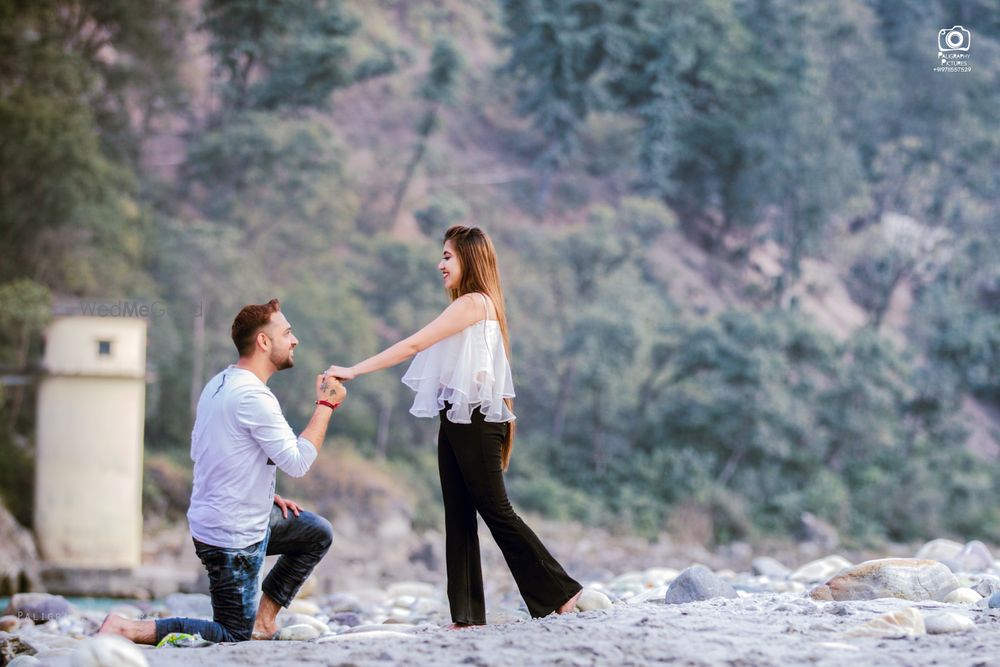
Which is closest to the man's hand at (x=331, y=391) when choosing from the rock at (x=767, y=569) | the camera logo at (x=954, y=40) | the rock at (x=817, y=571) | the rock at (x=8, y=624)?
the rock at (x=8, y=624)

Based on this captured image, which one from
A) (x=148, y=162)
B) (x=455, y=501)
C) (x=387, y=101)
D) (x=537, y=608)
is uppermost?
(x=387, y=101)

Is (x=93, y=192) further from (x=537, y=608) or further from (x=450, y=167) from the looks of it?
(x=537, y=608)

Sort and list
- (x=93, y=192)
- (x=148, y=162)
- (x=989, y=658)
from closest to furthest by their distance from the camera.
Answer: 1. (x=989, y=658)
2. (x=93, y=192)
3. (x=148, y=162)

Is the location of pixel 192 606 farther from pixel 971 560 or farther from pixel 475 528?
pixel 971 560

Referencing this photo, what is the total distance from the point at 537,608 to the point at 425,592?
20.8 ft

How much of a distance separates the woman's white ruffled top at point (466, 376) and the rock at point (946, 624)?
66.0 inches

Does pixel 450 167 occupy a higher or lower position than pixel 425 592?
higher

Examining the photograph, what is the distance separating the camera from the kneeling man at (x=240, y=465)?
402 cm

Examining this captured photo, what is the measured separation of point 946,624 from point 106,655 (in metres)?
2.78

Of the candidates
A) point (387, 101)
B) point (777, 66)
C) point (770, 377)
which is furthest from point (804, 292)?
point (387, 101)

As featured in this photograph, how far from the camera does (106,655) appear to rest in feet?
10.5

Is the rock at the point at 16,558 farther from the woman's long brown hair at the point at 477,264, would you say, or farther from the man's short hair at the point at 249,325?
the woman's long brown hair at the point at 477,264

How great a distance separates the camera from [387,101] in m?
24.4

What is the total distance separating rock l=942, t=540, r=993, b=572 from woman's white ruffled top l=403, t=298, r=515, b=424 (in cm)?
439
